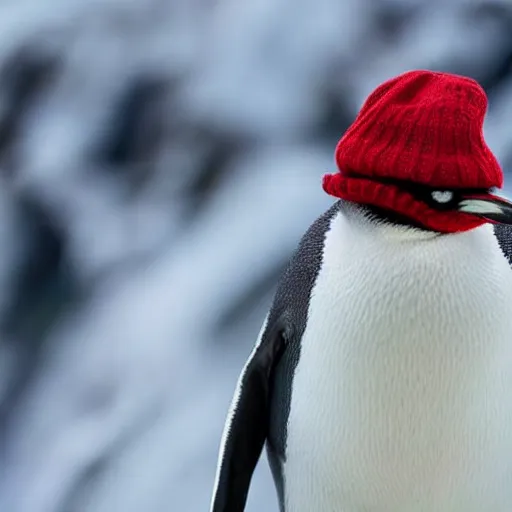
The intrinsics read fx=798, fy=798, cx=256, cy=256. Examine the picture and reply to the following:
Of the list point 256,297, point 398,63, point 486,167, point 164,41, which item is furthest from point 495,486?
point 164,41

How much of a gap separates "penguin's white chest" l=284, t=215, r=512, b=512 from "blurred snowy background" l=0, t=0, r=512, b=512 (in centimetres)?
39

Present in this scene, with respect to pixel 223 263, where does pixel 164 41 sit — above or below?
above

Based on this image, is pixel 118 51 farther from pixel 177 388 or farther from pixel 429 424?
pixel 429 424

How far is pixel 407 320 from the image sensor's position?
45 centimetres

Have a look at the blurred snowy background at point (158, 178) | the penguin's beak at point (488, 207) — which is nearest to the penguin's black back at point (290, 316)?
the penguin's beak at point (488, 207)

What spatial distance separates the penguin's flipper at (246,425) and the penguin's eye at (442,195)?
16cm

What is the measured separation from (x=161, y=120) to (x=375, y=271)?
2.08 ft

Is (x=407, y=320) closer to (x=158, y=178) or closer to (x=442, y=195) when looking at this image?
(x=442, y=195)

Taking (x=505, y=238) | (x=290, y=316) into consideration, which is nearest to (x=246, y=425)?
(x=290, y=316)

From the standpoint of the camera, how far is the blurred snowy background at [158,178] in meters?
0.91

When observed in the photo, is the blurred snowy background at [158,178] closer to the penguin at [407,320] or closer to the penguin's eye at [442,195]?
the penguin at [407,320]

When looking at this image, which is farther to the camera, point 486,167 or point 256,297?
point 256,297

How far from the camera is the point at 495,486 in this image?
50 cm

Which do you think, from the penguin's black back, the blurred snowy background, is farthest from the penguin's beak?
the blurred snowy background
